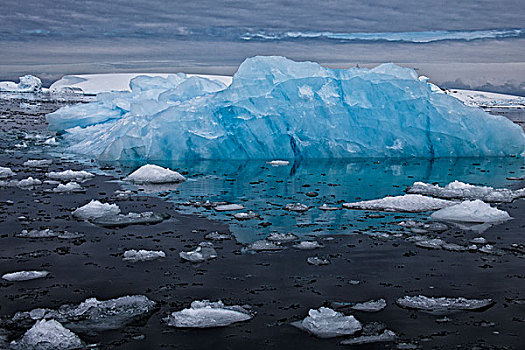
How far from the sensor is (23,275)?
5387 mm

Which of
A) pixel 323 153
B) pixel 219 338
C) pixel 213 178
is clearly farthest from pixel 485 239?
pixel 323 153

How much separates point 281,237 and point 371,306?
2.25m

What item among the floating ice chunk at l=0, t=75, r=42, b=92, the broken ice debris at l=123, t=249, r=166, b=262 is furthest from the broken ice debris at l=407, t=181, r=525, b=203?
the floating ice chunk at l=0, t=75, r=42, b=92

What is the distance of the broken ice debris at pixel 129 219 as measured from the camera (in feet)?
24.7

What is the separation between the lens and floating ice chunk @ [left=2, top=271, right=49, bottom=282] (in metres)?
5.32

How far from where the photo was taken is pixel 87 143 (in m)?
16.7

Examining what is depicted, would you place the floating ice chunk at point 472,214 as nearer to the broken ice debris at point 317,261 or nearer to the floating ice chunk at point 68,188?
the broken ice debris at point 317,261

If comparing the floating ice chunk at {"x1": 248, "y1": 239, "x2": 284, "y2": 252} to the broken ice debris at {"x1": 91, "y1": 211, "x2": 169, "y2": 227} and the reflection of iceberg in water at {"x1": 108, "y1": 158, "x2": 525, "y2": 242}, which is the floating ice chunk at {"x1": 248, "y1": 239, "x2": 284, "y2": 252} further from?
the broken ice debris at {"x1": 91, "y1": 211, "x2": 169, "y2": 227}

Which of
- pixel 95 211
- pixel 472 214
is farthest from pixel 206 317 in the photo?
pixel 472 214

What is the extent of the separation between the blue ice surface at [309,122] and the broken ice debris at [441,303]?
10112 millimetres

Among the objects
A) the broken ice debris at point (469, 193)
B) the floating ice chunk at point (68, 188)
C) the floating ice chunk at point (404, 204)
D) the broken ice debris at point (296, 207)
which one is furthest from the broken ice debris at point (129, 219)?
the broken ice debris at point (469, 193)

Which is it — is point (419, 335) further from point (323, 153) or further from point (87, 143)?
point (87, 143)

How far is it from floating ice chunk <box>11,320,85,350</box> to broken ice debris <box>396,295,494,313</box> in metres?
2.54

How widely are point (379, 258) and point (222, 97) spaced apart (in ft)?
30.8
